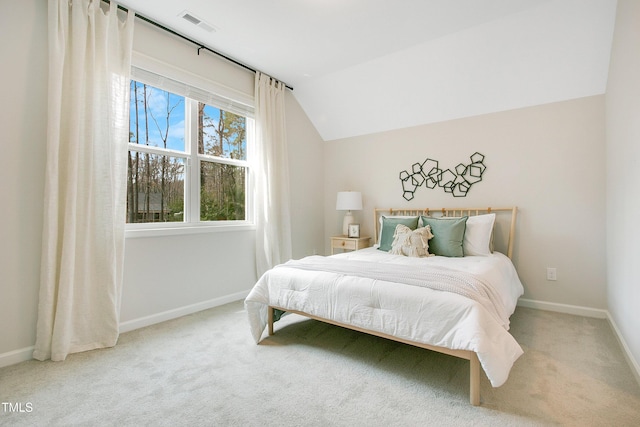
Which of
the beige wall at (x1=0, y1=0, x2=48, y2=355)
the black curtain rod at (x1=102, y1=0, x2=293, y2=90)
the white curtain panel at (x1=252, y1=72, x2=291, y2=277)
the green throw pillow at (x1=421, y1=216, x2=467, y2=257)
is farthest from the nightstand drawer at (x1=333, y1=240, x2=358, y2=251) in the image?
the beige wall at (x1=0, y1=0, x2=48, y2=355)

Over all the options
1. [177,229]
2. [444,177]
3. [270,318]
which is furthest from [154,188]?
[444,177]

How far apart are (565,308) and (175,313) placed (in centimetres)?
374

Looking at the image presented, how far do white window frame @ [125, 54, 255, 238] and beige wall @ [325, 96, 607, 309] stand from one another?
214cm

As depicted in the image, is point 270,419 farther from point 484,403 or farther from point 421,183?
point 421,183

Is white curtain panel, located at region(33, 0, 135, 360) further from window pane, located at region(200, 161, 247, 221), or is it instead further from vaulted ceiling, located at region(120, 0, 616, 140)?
window pane, located at region(200, 161, 247, 221)

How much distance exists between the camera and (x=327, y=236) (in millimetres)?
4633

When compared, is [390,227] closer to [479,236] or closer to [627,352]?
[479,236]

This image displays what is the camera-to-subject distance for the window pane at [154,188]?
2.68 m

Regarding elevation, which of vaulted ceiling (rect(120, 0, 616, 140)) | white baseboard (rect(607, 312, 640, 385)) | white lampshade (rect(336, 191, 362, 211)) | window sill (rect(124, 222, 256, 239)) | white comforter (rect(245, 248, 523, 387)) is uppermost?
vaulted ceiling (rect(120, 0, 616, 140))

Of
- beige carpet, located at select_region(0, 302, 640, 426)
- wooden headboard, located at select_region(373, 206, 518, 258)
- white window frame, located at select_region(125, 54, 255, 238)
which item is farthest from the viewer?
wooden headboard, located at select_region(373, 206, 518, 258)

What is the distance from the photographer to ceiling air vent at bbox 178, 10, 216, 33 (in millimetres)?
2473

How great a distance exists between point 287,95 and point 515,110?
2665 millimetres

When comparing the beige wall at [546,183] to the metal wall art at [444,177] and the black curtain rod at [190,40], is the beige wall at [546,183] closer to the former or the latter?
the metal wall art at [444,177]

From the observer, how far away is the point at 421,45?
298cm
